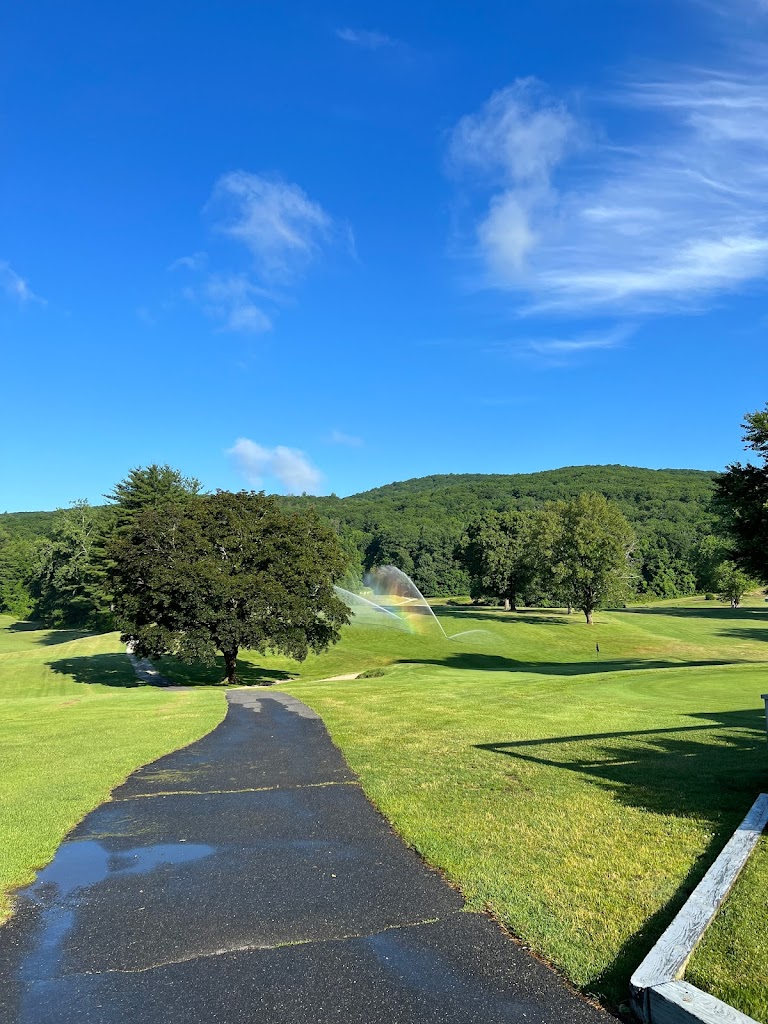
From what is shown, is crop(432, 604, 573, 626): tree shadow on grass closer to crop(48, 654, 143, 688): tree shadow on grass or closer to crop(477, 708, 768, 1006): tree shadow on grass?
crop(48, 654, 143, 688): tree shadow on grass

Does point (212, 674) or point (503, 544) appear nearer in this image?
point (212, 674)

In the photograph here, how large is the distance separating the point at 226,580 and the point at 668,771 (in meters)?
29.2

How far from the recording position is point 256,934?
17.5 feet

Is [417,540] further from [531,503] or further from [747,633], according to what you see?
[747,633]

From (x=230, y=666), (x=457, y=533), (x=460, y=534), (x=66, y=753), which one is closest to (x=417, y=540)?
(x=457, y=533)

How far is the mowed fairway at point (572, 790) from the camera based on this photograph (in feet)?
17.7

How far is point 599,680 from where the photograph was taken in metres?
29.1

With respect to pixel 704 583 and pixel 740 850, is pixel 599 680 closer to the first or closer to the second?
pixel 740 850

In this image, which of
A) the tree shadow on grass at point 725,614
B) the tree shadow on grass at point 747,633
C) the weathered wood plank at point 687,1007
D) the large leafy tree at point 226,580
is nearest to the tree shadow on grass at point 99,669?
the large leafy tree at point 226,580

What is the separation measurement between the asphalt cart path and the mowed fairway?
46 cm

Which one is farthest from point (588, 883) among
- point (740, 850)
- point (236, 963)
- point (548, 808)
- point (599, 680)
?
point (599, 680)

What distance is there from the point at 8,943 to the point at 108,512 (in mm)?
86622

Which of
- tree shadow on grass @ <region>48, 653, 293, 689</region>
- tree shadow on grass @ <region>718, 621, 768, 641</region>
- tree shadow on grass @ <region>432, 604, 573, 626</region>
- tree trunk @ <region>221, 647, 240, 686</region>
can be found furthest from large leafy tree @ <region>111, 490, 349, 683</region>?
tree shadow on grass @ <region>718, 621, 768, 641</region>

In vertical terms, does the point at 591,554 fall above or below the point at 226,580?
above
